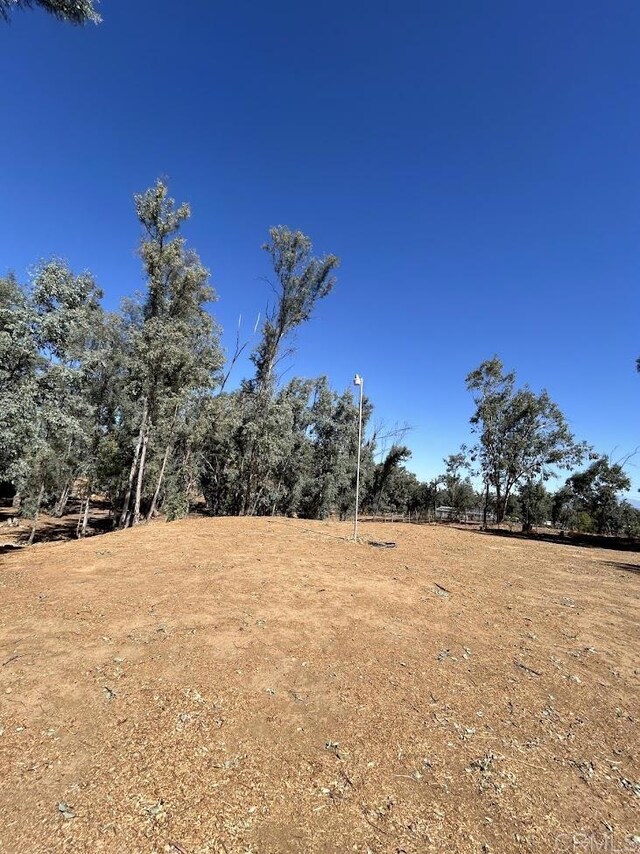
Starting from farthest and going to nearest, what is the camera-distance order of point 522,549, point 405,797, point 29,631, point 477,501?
point 477,501 < point 522,549 < point 29,631 < point 405,797

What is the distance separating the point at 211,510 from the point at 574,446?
25.8m

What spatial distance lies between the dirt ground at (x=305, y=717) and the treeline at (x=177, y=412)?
4392mm

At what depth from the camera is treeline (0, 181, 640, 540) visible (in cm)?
760

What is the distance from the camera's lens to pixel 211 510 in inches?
1064

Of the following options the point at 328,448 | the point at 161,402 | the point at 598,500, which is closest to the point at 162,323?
the point at 161,402

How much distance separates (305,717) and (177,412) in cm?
1682

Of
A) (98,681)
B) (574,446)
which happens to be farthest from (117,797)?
(574,446)

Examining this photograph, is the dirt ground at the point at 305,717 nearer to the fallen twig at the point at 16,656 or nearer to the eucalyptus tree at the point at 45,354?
the fallen twig at the point at 16,656

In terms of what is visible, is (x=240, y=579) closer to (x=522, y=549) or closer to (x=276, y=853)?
(x=276, y=853)

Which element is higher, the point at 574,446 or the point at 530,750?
the point at 574,446

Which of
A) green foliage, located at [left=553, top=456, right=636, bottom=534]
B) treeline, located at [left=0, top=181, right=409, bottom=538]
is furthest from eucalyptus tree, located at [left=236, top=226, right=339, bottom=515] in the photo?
green foliage, located at [left=553, top=456, right=636, bottom=534]

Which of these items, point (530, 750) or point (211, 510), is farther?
point (211, 510)

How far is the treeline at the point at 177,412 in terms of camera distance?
7.60 m

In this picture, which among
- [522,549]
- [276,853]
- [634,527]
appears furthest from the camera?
[634,527]
